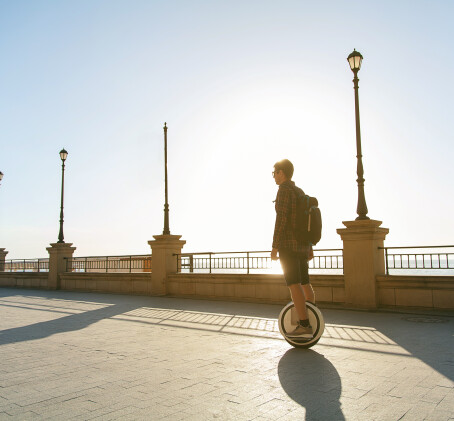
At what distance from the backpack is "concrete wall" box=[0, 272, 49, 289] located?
58.7ft

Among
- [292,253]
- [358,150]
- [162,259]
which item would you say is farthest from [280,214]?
[162,259]

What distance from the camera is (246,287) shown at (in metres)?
11.6

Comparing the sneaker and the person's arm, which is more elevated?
the person's arm

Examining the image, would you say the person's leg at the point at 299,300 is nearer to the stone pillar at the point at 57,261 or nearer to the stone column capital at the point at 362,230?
the stone column capital at the point at 362,230

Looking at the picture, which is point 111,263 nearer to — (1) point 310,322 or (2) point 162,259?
(2) point 162,259

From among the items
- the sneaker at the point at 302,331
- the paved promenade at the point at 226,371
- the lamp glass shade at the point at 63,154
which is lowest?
the paved promenade at the point at 226,371

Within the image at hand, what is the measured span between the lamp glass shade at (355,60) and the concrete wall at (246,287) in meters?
5.42

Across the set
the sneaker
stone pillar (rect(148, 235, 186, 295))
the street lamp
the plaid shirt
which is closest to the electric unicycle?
the sneaker

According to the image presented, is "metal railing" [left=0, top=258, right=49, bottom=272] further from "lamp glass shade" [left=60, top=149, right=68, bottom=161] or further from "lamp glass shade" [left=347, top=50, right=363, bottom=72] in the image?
"lamp glass shade" [left=347, top=50, right=363, bottom=72]

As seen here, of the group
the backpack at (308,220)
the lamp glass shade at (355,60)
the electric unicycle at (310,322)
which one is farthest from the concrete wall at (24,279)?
the backpack at (308,220)

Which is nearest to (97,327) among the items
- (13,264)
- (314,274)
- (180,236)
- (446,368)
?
(314,274)

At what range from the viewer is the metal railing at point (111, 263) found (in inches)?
679

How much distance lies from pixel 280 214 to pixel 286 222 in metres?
0.13

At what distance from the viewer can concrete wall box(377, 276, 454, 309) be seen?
8.48m
